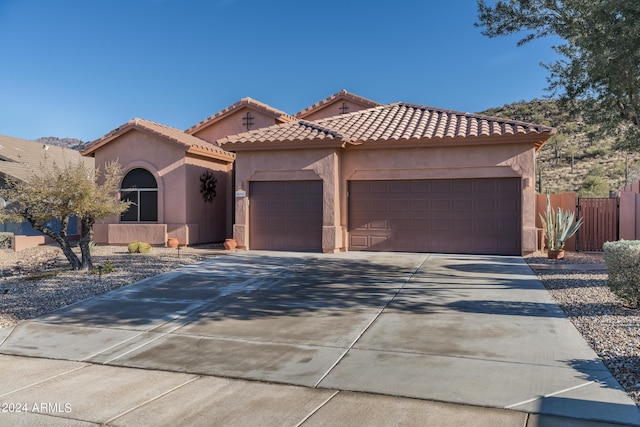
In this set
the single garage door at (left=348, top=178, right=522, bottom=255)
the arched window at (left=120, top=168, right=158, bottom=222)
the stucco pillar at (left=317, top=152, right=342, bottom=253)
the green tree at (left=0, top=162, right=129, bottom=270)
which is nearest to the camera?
the green tree at (left=0, top=162, right=129, bottom=270)

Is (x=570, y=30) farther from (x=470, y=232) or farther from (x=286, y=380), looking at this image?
(x=286, y=380)

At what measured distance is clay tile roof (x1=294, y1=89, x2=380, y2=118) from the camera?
22.3 meters

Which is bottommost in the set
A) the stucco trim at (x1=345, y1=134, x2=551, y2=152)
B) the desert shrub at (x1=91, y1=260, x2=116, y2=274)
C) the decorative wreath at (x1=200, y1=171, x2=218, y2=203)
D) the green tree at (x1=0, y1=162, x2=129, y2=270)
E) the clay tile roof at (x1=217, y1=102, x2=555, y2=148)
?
the desert shrub at (x1=91, y1=260, x2=116, y2=274)

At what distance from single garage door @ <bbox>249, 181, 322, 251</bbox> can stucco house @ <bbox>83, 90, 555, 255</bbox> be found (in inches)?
1.3

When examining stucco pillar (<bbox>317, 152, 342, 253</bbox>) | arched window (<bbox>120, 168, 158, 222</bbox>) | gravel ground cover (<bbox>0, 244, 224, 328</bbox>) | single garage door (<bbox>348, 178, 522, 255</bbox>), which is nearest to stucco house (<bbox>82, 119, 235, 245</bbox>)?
arched window (<bbox>120, 168, 158, 222</bbox>)

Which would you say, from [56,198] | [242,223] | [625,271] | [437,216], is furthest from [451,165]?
[56,198]

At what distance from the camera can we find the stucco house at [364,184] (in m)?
14.9

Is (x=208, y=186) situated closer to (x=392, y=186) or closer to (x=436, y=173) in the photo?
(x=392, y=186)

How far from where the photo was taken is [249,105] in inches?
830

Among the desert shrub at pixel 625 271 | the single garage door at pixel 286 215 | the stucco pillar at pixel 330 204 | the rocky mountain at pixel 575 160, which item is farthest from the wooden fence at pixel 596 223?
the rocky mountain at pixel 575 160

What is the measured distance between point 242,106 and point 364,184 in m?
7.80

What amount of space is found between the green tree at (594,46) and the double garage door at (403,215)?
10.2 feet

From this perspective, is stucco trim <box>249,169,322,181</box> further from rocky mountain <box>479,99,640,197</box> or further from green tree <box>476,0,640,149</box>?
rocky mountain <box>479,99,640,197</box>

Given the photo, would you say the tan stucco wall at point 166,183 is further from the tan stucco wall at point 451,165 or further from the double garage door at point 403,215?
the tan stucco wall at point 451,165
